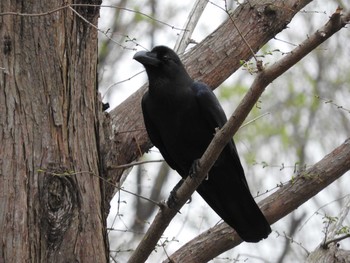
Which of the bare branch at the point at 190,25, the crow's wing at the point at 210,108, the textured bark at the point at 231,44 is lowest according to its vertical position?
the crow's wing at the point at 210,108

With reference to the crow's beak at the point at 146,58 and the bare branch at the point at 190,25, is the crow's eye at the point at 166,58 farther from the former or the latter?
the bare branch at the point at 190,25

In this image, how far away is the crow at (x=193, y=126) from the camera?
5348mm

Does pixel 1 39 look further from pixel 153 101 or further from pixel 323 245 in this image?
pixel 323 245

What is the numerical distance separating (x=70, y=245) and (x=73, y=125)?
70 cm

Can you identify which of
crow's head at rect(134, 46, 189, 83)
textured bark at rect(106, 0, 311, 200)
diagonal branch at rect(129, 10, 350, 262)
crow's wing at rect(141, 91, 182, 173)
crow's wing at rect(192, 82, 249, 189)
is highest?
textured bark at rect(106, 0, 311, 200)

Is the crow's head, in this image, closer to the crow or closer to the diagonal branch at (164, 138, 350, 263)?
the crow

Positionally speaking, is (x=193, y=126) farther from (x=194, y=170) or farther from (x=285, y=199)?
(x=285, y=199)

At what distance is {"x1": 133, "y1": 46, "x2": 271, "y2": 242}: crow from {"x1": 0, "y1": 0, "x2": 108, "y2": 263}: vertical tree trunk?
79 cm

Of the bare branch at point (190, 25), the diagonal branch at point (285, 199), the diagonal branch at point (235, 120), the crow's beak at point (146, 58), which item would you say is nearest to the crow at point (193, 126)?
the crow's beak at point (146, 58)

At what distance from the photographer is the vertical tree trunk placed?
422cm

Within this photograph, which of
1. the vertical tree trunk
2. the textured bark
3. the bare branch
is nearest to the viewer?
the vertical tree trunk

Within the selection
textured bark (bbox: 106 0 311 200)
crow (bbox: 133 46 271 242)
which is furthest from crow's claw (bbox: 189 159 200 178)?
textured bark (bbox: 106 0 311 200)

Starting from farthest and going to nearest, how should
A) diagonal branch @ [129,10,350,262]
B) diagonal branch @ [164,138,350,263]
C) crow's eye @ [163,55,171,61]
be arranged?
1. crow's eye @ [163,55,171,61]
2. diagonal branch @ [164,138,350,263]
3. diagonal branch @ [129,10,350,262]

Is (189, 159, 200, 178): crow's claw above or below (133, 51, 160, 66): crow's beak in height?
below
